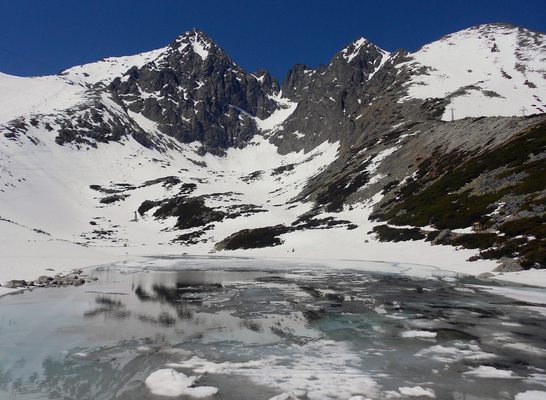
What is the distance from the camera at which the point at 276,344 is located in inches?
638

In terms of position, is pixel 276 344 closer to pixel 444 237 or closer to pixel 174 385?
pixel 174 385

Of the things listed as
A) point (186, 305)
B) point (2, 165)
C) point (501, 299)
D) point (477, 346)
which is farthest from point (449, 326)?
point (2, 165)

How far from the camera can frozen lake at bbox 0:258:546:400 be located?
11492 millimetres

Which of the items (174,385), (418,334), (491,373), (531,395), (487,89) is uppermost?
(487,89)

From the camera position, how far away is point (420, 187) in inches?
3214

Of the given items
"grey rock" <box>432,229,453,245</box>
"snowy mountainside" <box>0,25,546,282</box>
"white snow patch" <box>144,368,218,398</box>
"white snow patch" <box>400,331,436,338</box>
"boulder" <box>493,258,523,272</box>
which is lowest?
"white snow patch" <box>144,368,218,398</box>

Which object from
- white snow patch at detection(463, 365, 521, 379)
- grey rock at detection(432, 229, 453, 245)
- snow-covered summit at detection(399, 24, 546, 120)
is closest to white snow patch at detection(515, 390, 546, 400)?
white snow patch at detection(463, 365, 521, 379)

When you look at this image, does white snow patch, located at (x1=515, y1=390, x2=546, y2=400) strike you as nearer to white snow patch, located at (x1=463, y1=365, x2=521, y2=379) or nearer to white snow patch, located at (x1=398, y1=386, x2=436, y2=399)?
white snow patch, located at (x1=463, y1=365, x2=521, y2=379)

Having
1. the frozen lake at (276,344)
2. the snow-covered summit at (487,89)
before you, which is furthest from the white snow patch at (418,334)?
the snow-covered summit at (487,89)

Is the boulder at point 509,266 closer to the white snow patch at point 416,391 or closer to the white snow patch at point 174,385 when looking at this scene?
the white snow patch at point 416,391

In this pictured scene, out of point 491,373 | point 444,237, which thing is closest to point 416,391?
point 491,373

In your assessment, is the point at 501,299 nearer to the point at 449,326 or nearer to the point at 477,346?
the point at 449,326

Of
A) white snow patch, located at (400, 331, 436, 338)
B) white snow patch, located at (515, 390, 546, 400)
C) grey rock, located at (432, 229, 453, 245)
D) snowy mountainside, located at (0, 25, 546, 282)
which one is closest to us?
white snow patch, located at (515, 390, 546, 400)

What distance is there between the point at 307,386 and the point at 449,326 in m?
9.93
